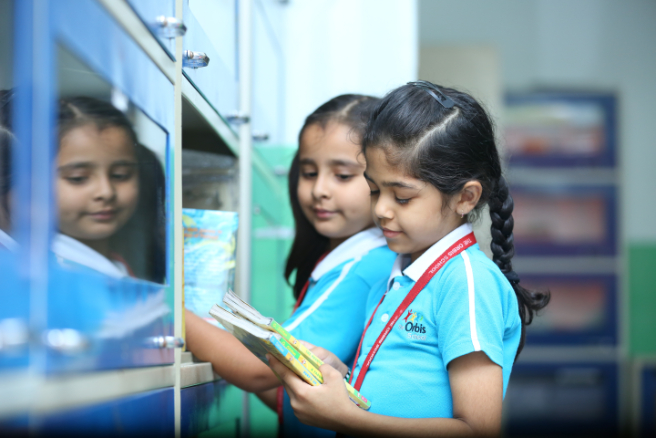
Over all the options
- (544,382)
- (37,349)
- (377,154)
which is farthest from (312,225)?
(544,382)

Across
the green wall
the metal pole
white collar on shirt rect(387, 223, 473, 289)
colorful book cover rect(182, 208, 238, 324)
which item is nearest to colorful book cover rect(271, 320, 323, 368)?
white collar on shirt rect(387, 223, 473, 289)

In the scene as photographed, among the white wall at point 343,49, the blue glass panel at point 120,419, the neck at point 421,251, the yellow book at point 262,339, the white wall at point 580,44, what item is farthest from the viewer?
the white wall at point 580,44

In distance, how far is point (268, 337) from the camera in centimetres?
71

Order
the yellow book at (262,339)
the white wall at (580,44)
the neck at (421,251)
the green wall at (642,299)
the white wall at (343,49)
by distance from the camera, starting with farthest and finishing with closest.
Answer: the white wall at (580,44)
the green wall at (642,299)
the white wall at (343,49)
the neck at (421,251)
the yellow book at (262,339)

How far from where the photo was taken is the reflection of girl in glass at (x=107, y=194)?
54 cm

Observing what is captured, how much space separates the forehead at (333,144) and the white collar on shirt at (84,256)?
0.59m

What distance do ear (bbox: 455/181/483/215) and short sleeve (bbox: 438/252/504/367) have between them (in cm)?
10

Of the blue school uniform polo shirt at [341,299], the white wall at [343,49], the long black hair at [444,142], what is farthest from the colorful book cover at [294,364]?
the white wall at [343,49]

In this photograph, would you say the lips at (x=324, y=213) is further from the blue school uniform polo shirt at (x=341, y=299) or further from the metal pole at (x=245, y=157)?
the metal pole at (x=245, y=157)

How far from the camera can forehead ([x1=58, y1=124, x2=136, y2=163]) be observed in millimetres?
537

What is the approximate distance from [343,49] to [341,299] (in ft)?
4.22

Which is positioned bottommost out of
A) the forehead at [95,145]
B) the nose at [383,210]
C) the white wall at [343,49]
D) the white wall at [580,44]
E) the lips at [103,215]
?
the lips at [103,215]

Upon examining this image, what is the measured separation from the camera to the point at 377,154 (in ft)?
2.99

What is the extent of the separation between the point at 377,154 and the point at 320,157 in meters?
0.29
